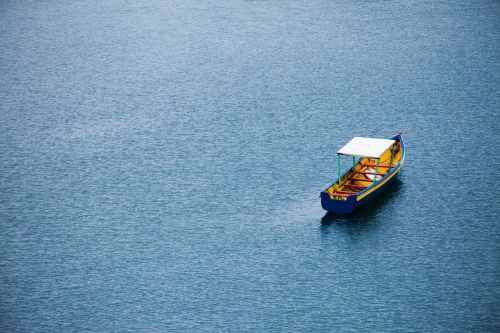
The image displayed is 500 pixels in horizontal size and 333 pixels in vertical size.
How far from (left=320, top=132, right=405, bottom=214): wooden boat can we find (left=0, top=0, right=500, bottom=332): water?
1204mm

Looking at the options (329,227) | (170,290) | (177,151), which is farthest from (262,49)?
(170,290)

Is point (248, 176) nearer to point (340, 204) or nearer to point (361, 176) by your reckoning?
point (361, 176)

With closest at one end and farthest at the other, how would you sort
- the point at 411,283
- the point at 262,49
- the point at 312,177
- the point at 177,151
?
the point at 411,283 < the point at 312,177 < the point at 177,151 < the point at 262,49

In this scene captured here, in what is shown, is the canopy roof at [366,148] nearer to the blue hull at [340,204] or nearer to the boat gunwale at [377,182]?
the boat gunwale at [377,182]

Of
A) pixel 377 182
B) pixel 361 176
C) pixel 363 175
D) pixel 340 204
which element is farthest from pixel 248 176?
pixel 377 182

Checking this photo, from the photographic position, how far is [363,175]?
1929 inches

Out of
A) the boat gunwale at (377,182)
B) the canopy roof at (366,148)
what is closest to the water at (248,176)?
A: the boat gunwale at (377,182)

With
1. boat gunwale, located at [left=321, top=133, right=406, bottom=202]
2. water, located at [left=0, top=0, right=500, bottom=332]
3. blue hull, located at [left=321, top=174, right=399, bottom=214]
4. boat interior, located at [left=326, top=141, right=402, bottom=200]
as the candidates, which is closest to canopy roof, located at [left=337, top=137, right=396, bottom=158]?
boat interior, located at [left=326, top=141, right=402, bottom=200]

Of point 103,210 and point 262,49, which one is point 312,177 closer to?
point 103,210

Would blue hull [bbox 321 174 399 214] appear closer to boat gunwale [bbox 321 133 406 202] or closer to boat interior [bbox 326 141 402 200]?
boat gunwale [bbox 321 133 406 202]

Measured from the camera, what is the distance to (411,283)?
40656 millimetres

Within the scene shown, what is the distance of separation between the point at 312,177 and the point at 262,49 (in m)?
31.3

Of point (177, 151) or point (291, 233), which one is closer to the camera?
point (291, 233)

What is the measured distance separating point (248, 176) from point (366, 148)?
29.6 ft
